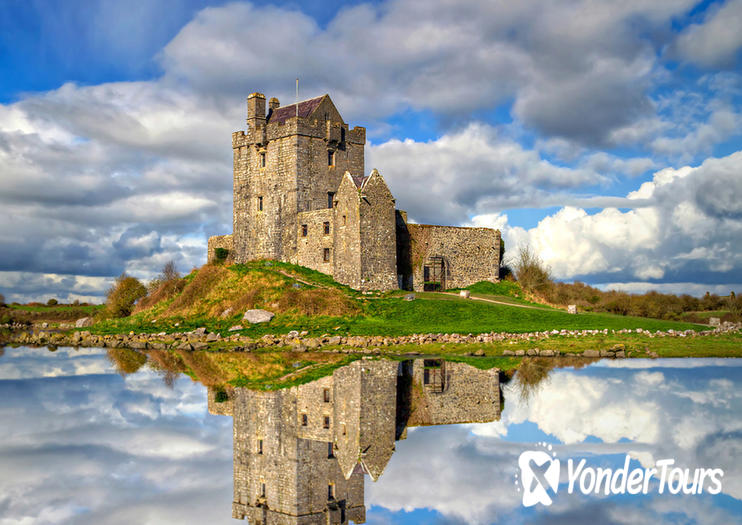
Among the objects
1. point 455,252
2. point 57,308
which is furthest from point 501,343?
point 57,308

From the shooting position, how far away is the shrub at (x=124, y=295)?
51844 mm

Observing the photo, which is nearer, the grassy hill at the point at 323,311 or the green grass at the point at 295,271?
Result: the grassy hill at the point at 323,311

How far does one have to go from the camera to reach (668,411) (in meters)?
13.0

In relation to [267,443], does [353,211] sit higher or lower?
higher

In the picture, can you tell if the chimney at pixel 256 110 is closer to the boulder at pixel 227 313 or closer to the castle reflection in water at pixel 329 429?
the boulder at pixel 227 313

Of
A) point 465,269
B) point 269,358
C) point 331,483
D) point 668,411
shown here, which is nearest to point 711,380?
point 668,411

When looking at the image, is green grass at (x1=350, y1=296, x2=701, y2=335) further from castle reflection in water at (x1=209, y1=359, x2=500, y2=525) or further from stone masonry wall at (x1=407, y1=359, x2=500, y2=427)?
castle reflection in water at (x1=209, y1=359, x2=500, y2=525)

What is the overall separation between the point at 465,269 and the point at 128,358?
2543 centimetres

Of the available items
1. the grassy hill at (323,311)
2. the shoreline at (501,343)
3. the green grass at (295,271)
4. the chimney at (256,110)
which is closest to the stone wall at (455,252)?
the grassy hill at (323,311)

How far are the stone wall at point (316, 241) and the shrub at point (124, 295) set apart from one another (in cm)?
1680

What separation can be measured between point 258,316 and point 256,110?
59.4ft

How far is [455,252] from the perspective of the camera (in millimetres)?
46188

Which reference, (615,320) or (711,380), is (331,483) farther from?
(615,320)

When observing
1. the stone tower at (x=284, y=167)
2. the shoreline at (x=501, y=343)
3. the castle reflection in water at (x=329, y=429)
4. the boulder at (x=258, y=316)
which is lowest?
the castle reflection in water at (x=329, y=429)
